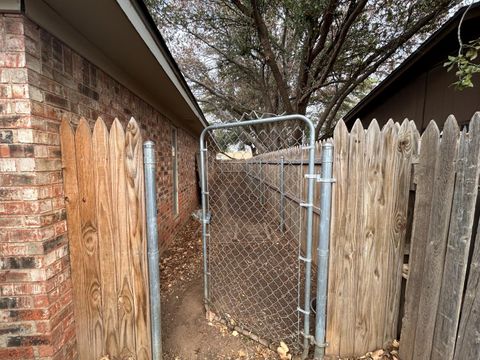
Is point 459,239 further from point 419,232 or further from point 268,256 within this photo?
point 268,256

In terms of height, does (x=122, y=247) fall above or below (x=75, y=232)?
below

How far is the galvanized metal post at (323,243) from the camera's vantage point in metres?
1.80

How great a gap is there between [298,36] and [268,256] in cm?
723

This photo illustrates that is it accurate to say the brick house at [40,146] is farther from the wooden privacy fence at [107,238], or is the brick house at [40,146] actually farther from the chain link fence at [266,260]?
the chain link fence at [266,260]

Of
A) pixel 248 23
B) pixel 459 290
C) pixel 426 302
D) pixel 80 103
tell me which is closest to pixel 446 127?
pixel 459 290

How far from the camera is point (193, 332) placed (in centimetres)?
240

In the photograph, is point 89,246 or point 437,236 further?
point 89,246

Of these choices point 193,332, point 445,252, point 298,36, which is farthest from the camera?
point 298,36

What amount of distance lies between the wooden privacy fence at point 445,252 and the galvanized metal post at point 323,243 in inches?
24.5

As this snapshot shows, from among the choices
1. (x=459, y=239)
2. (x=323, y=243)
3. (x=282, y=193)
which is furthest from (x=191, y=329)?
(x=282, y=193)

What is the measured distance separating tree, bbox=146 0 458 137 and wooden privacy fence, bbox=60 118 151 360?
6.32 m

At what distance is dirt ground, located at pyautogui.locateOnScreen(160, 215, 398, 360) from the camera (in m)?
2.12

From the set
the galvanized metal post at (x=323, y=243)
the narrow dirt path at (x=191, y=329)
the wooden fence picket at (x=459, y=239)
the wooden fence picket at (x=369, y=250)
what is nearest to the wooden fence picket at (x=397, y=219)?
the wooden fence picket at (x=369, y=250)

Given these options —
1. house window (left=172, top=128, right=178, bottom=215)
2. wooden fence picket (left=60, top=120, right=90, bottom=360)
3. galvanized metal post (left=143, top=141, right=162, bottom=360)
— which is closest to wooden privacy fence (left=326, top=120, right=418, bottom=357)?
galvanized metal post (left=143, top=141, right=162, bottom=360)
